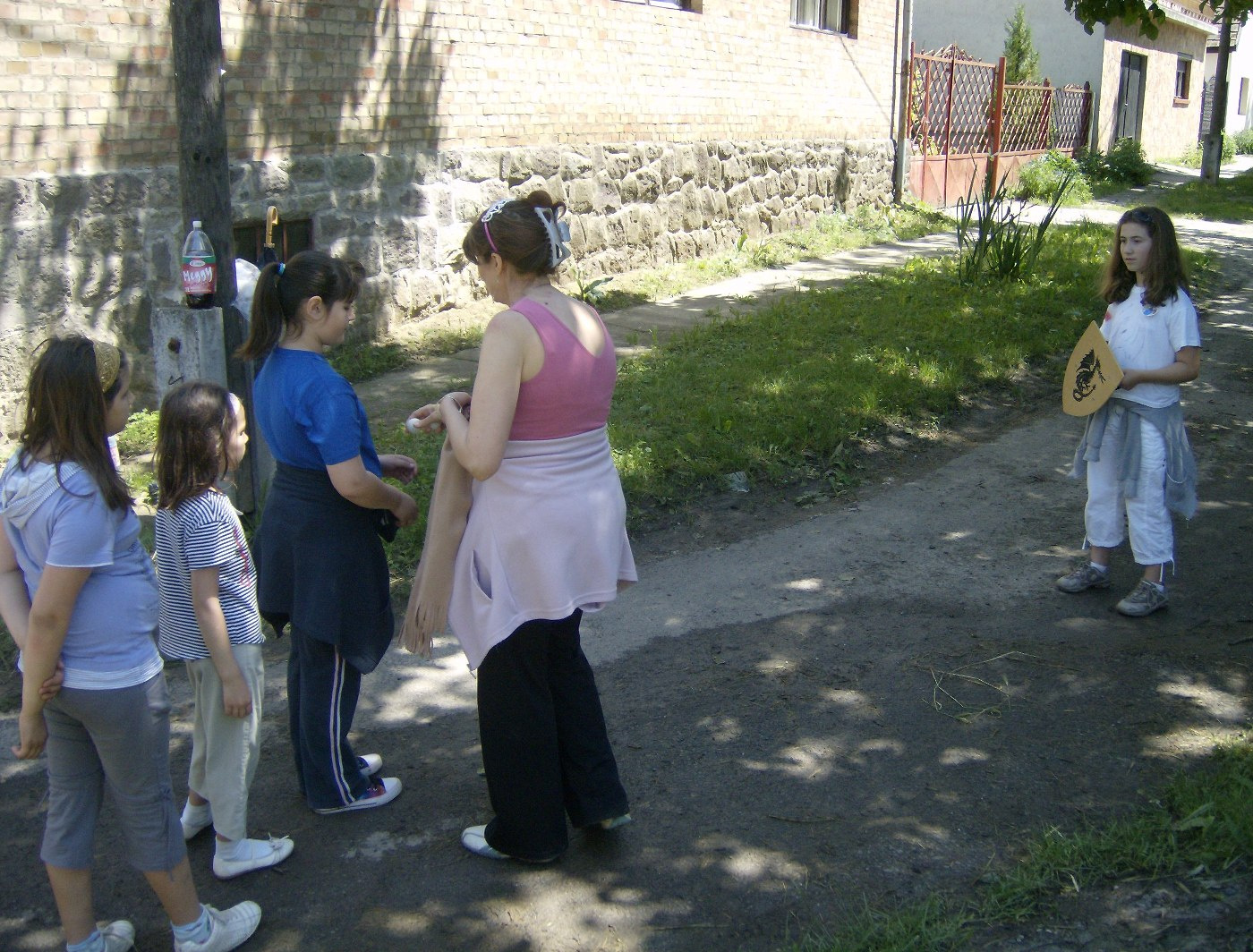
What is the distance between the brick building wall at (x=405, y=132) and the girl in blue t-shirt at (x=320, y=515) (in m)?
3.86

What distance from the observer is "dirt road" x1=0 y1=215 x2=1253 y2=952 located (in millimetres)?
2945

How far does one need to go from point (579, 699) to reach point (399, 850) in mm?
686

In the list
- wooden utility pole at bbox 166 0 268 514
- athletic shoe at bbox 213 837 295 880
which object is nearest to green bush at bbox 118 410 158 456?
wooden utility pole at bbox 166 0 268 514

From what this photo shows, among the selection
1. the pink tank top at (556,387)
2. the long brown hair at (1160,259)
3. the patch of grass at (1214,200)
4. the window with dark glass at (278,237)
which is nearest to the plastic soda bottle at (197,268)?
the pink tank top at (556,387)

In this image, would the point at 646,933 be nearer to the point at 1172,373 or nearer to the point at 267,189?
the point at 1172,373

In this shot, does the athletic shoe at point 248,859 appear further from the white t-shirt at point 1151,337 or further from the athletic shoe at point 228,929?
the white t-shirt at point 1151,337

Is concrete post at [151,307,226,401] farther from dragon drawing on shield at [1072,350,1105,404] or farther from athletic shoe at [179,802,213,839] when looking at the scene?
dragon drawing on shield at [1072,350,1105,404]

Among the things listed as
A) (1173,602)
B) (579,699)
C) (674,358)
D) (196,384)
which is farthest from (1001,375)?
(196,384)

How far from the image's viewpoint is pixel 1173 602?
4715 mm

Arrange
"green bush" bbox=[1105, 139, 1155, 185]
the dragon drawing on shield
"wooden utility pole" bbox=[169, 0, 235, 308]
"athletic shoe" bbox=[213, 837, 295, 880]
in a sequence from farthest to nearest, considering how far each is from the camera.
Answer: "green bush" bbox=[1105, 139, 1155, 185] → "wooden utility pole" bbox=[169, 0, 235, 308] → the dragon drawing on shield → "athletic shoe" bbox=[213, 837, 295, 880]

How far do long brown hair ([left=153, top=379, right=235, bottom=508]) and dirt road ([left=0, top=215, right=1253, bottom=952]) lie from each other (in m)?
1.12

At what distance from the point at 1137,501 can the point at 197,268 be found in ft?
12.9

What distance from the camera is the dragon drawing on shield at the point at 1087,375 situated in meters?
4.64

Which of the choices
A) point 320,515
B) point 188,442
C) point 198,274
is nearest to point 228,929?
point 320,515
